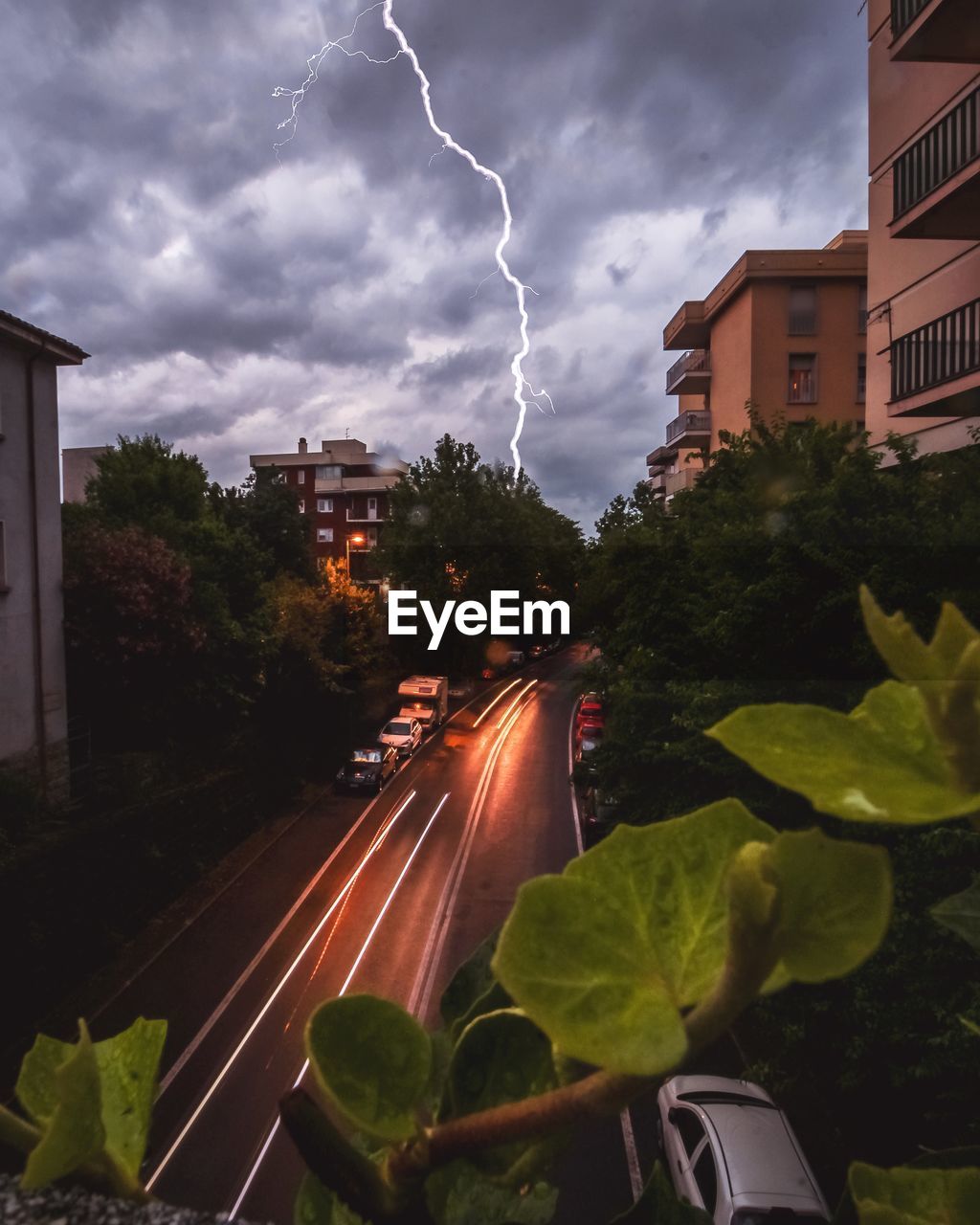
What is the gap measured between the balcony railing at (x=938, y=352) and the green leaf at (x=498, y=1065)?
36.5 feet

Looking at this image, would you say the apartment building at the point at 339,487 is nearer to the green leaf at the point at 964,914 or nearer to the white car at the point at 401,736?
the white car at the point at 401,736

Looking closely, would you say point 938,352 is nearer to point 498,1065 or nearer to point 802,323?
point 498,1065

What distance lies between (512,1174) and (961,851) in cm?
587

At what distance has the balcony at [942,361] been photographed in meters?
9.73

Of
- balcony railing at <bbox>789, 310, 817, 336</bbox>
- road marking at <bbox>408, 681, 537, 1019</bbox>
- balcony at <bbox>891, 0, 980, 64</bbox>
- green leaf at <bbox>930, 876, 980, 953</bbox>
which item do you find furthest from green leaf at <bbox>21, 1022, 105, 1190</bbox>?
balcony railing at <bbox>789, 310, 817, 336</bbox>

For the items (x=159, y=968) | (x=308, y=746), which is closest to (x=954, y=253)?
(x=159, y=968)

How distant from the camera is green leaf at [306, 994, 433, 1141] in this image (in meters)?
0.37

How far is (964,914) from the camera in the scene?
446mm

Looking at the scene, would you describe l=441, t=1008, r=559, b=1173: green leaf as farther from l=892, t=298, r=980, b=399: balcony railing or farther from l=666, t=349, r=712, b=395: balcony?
l=666, t=349, r=712, b=395: balcony

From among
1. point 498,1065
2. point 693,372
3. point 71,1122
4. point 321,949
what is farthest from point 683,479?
point 71,1122

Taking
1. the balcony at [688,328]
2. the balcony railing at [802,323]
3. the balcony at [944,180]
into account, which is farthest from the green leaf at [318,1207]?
the balcony at [688,328]

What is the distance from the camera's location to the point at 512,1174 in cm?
40

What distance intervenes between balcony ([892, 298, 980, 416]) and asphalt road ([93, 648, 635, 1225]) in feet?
28.2

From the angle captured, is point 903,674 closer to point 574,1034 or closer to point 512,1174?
point 574,1034
